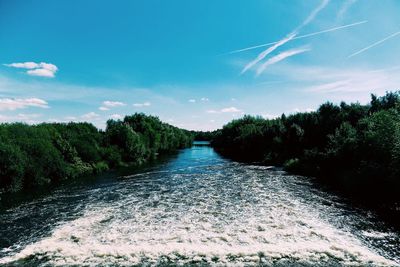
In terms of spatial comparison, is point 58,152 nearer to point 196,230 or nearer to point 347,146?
point 196,230

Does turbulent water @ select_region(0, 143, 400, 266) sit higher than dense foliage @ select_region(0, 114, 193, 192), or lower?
lower

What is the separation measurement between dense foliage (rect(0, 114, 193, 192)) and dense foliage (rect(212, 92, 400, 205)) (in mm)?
28523

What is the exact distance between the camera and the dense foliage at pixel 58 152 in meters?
28.9

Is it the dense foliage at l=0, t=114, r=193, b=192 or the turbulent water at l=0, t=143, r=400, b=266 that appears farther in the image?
the dense foliage at l=0, t=114, r=193, b=192

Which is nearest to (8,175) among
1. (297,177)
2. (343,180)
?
(297,177)

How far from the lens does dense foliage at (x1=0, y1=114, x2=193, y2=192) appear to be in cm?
2889

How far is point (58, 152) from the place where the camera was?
126ft

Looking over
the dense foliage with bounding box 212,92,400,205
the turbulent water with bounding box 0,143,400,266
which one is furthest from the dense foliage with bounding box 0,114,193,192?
the dense foliage with bounding box 212,92,400,205

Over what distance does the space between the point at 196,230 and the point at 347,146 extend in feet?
81.7

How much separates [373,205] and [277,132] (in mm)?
40656

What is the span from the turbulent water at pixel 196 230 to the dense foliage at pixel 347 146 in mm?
4392

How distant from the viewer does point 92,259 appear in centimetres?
1253

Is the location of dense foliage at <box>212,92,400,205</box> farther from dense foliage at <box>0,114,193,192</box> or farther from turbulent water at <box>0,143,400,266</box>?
dense foliage at <box>0,114,193,192</box>

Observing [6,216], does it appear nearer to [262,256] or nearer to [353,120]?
[262,256]
